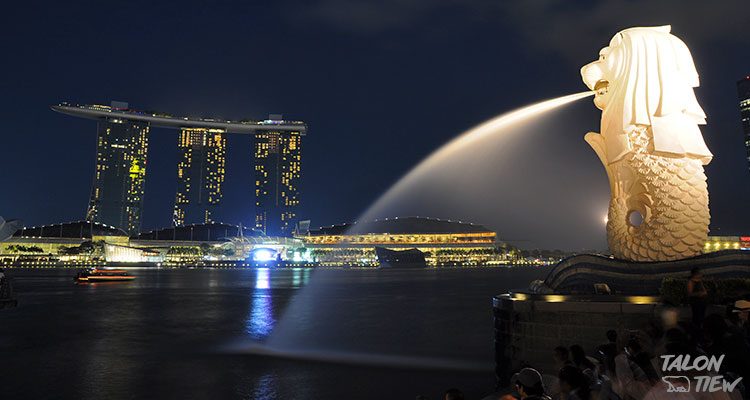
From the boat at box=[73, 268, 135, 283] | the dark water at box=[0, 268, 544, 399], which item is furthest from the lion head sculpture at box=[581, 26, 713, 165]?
the boat at box=[73, 268, 135, 283]

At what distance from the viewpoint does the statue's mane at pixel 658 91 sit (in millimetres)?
17781

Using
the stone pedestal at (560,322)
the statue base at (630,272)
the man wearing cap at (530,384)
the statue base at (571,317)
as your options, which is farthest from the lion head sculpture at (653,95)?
the man wearing cap at (530,384)

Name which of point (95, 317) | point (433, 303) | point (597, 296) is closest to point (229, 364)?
point (597, 296)

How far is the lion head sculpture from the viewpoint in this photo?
17.8m

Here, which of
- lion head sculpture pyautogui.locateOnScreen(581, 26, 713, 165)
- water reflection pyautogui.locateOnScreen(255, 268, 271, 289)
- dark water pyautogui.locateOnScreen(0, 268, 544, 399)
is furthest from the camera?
water reflection pyautogui.locateOnScreen(255, 268, 271, 289)

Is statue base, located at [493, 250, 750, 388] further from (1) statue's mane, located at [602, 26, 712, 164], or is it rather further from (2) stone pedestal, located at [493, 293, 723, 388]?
(1) statue's mane, located at [602, 26, 712, 164]

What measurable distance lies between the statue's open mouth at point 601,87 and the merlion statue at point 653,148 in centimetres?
21

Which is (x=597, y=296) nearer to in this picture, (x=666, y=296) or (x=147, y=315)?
(x=666, y=296)

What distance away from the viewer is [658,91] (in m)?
18.3

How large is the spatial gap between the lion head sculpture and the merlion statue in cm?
3

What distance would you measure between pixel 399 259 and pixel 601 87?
157 meters

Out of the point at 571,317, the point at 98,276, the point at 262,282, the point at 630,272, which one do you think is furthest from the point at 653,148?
the point at 98,276

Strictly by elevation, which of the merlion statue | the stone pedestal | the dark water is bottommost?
the dark water

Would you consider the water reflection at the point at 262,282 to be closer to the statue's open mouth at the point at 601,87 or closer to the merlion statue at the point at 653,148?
the statue's open mouth at the point at 601,87
